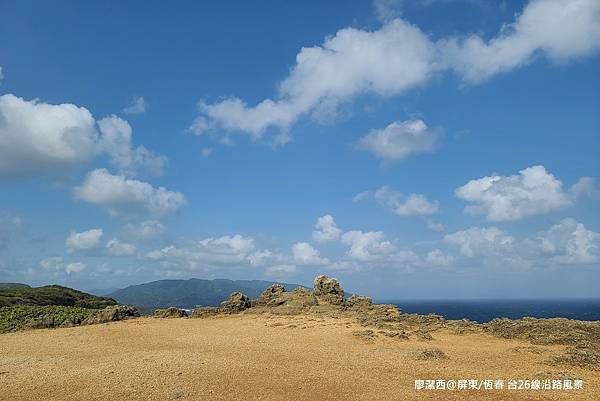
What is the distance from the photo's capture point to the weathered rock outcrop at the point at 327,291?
4572 cm

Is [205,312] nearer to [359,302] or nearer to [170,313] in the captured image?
[170,313]

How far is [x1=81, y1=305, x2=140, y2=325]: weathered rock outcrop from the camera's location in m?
36.8

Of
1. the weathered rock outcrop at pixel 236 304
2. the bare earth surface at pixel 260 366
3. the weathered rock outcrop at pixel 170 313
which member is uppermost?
the weathered rock outcrop at pixel 236 304

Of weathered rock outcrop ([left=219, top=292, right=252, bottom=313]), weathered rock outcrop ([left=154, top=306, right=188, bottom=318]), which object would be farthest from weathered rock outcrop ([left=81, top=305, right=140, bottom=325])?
weathered rock outcrop ([left=219, top=292, right=252, bottom=313])

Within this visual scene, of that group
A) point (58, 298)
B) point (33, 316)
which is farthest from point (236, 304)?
point (58, 298)

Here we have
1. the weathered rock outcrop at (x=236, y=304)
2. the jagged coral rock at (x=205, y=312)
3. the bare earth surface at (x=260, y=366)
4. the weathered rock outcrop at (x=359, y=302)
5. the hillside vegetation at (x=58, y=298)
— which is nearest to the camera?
the bare earth surface at (x=260, y=366)

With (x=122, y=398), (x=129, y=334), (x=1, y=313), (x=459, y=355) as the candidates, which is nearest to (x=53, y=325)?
(x=1, y=313)

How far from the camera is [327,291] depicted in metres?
48.3

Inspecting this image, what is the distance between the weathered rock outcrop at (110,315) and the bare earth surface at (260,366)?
601cm

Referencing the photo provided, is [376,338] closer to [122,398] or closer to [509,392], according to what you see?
[509,392]

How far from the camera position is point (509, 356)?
21609mm

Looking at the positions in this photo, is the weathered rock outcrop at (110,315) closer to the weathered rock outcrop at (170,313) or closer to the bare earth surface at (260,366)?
the weathered rock outcrop at (170,313)

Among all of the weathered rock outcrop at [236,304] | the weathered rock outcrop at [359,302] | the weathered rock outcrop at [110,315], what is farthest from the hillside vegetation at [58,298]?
the weathered rock outcrop at [359,302]

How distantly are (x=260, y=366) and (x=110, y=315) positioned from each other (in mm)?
24016
